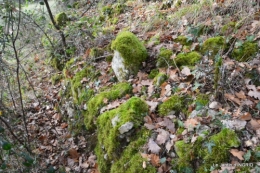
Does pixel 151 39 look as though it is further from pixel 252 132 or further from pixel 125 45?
pixel 252 132

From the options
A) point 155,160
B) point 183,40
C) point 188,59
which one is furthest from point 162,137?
point 183,40

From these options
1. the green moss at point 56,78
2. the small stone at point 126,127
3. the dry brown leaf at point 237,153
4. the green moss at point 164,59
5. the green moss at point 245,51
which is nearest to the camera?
the dry brown leaf at point 237,153

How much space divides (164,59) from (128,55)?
22.7 inches

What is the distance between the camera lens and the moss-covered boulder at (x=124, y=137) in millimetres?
2727

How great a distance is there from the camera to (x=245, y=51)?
3285 millimetres

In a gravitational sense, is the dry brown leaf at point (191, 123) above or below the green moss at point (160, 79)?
below

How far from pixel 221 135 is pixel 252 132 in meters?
0.30

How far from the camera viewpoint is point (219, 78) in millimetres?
2777

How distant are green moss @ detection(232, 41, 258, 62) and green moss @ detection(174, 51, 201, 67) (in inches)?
20.1

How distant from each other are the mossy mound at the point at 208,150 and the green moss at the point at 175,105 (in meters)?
0.56

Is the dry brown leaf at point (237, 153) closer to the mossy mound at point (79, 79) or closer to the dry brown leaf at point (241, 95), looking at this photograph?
the dry brown leaf at point (241, 95)

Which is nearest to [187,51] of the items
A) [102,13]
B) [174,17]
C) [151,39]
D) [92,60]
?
[151,39]

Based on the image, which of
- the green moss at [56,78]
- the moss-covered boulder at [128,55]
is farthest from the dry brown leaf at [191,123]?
the green moss at [56,78]

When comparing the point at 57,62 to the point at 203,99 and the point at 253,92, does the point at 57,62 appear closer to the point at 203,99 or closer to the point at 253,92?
the point at 203,99
